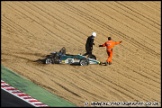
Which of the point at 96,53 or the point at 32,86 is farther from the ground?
the point at 96,53

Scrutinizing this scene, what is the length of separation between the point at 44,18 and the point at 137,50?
557 centimetres

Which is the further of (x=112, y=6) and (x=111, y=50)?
(x=112, y=6)

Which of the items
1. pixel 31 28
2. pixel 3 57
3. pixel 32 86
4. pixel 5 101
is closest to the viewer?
pixel 5 101

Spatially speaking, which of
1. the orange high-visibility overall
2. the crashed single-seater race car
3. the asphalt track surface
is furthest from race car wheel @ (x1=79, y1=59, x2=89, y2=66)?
the asphalt track surface

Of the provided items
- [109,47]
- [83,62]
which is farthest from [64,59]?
[109,47]

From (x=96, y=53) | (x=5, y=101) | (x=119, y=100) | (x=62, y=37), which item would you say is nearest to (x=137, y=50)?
(x=96, y=53)

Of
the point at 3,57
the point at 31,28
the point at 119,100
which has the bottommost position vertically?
the point at 119,100

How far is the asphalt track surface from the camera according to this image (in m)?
18.1

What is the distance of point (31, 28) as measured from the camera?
25203 millimetres

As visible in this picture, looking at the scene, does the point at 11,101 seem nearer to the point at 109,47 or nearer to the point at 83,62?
the point at 83,62

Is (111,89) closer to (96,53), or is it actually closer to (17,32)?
(96,53)

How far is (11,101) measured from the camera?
18391 millimetres

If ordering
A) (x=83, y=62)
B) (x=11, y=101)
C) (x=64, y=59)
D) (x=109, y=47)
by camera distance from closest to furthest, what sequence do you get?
1. (x=11, y=101)
2. (x=64, y=59)
3. (x=83, y=62)
4. (x=109, y=47)

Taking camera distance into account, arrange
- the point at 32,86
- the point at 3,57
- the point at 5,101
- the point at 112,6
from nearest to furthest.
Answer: the point at 5,101 → the point at 32,86 → the point at 3,57 → the point at 112,6
